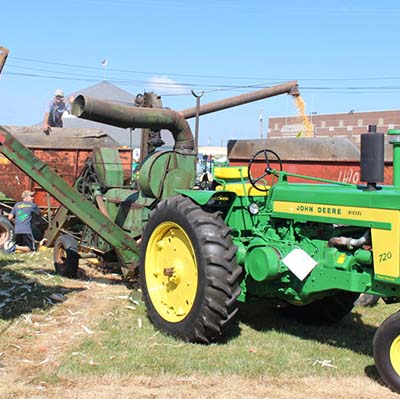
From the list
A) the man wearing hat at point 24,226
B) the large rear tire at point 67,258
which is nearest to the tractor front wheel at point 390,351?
the large rear tire at point 67,258

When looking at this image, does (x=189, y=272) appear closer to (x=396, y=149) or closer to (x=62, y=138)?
(x=396, y=149)

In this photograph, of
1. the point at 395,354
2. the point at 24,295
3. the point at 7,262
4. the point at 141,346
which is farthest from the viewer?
the point at 7,262

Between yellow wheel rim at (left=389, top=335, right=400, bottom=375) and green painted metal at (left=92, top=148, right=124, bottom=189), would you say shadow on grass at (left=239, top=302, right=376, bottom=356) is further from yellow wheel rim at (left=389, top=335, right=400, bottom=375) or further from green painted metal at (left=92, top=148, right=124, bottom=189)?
green painted metal at (left=92, top=148, right=124, bottom=189)

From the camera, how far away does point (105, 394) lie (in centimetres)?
391

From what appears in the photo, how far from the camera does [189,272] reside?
17.1 feet

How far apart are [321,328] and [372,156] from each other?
216cm

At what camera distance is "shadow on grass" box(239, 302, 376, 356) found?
17.1 feet

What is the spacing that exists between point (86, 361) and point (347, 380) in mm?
1925

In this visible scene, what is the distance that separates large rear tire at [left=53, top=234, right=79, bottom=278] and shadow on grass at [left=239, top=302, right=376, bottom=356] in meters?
2.47

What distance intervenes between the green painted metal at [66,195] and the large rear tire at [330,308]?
78.6 inches

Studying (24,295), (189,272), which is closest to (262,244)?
(189,272)

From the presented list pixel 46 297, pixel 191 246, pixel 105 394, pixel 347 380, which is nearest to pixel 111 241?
pixel 46 297

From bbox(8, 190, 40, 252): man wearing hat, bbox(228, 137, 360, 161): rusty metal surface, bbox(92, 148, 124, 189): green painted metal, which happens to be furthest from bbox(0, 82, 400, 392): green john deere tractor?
bbox(8, 190, 40, 252): man wearing hat

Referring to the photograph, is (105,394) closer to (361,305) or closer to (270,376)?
(270,376)
